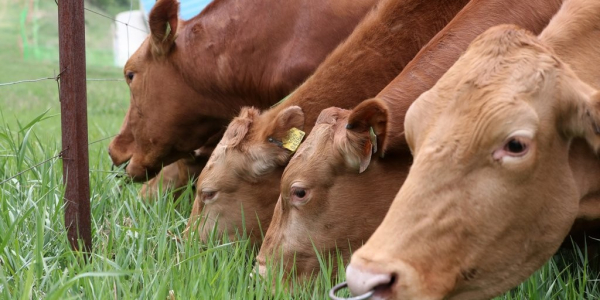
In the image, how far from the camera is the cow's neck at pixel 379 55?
4793 millimetres

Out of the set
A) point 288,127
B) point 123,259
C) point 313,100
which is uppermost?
point 313,100

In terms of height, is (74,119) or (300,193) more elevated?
(74,119)

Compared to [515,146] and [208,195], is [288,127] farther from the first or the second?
[515,146]

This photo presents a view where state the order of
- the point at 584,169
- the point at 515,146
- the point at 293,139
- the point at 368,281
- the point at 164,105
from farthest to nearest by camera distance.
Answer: the point at 164,105 → the point at 293,139 → the point at 584,169 → the point at 515,146 → the point at 368,281

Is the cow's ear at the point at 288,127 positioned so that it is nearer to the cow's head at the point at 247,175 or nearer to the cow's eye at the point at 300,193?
the cow's head at the point at 247,175

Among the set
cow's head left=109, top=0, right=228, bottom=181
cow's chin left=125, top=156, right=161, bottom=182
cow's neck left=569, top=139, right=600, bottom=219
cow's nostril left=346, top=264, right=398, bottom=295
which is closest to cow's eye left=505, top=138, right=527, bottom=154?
cow's neck left=569, top=139, right=600, bottom=219

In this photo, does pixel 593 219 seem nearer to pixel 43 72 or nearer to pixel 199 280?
pixel 199 280

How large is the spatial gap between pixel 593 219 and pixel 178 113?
3526 mm

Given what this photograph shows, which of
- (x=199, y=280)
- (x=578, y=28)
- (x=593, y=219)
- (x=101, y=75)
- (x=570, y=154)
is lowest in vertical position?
(x=101, y=75)

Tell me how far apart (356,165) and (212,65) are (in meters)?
2.22

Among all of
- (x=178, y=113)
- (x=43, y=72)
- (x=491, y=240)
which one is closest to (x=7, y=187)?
(x=178, y=113)

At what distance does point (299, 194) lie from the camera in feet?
14.0

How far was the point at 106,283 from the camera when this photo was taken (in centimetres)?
357

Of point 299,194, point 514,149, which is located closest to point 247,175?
point 299,194
